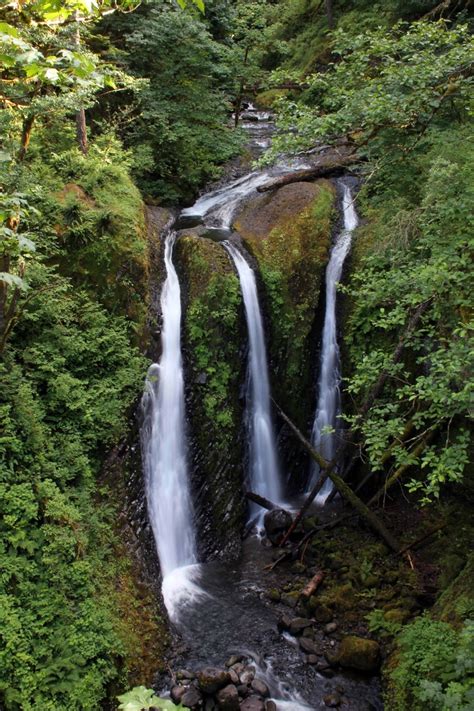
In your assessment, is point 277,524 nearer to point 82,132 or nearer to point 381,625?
point 381,625

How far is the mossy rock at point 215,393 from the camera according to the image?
8.38 metres

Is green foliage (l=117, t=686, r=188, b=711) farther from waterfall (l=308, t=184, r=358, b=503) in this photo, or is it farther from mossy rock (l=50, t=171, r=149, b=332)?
waterfall (l=308, t=184, r=358, b=503)

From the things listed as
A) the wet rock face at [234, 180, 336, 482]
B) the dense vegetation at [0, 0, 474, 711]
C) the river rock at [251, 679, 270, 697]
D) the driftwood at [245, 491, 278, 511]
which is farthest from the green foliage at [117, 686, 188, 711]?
the wet rock face at [234, 180, 336, 482]

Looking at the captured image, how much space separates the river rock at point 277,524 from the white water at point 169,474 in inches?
53.1

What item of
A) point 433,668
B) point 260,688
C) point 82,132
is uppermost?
point 82,132

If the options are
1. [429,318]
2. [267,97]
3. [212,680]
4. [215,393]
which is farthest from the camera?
[267,97]

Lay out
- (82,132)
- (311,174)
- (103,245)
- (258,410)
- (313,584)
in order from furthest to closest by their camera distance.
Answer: (311,174)
(82,132)
(258,410)
(103,245)
(313,584)

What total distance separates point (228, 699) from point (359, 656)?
174 cm

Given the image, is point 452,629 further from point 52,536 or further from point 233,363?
point 233,363

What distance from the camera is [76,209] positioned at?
823 centimetres

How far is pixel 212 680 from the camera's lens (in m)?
5.68

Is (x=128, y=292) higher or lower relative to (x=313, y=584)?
higher

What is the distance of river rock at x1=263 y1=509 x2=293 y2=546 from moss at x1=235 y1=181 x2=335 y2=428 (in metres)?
1.95

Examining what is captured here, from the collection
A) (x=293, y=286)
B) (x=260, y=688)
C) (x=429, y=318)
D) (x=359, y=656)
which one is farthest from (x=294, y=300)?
(x=260, y=688)
